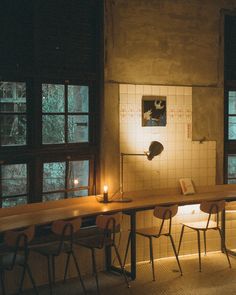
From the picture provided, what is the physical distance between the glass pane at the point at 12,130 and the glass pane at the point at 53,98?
0.31 meters

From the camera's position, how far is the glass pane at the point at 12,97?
592 cm

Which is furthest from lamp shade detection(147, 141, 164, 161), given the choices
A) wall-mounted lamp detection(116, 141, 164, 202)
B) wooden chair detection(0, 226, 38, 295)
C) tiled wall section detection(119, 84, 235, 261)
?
wooden chair detection(0, 226, 38, 295)

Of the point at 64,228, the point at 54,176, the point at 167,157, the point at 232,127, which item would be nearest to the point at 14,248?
the point at 64,228

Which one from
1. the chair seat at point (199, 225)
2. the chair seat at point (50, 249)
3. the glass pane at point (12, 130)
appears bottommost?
the chair seat at point (50, 249)

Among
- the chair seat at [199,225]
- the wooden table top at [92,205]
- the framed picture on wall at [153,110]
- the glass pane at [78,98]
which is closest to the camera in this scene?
the wooden table top at [92,205]

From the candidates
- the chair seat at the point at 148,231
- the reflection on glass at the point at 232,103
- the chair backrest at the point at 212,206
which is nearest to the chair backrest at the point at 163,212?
the chair seat at the point at 148,231

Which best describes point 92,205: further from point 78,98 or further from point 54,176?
point 78,98

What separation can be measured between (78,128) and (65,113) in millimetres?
269

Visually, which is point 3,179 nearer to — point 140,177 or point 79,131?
point 79,131

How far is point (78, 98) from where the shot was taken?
6.51m

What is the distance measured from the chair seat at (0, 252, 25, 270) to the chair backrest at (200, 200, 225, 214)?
227 cm

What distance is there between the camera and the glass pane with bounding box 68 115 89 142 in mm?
6441

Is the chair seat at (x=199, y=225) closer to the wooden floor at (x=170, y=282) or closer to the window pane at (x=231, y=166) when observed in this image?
the wooden floor at (x=170, y=282)

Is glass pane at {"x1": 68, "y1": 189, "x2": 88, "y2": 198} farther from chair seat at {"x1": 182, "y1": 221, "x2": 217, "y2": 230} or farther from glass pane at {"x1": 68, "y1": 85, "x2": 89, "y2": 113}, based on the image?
chair seat at {"x1": 182, "y1": 221, "x2": 217, "y2": 230}
